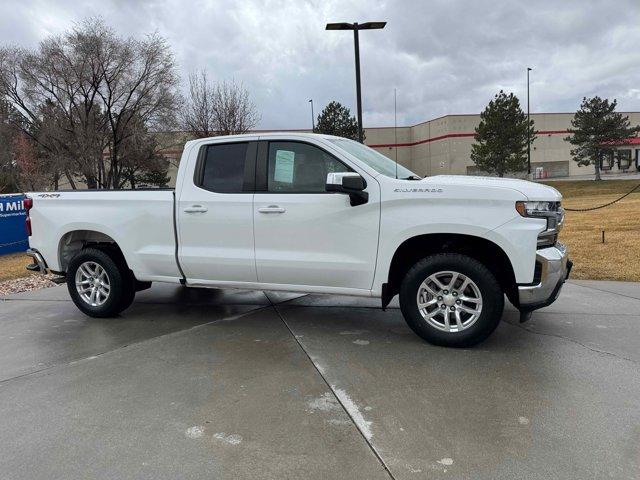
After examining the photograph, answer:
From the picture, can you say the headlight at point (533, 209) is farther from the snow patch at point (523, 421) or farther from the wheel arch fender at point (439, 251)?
the snow patch at point (523, 421)

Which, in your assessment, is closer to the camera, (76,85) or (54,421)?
(54,421)

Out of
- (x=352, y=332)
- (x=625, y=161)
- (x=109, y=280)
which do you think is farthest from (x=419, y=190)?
(x=625, y=161)

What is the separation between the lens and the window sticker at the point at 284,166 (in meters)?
4.91

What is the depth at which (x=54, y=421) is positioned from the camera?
11.2 feet

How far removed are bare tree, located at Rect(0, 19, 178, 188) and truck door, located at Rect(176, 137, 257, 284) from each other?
29.0 meters

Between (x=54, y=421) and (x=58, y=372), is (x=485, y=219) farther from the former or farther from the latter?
(x=58, y=372)

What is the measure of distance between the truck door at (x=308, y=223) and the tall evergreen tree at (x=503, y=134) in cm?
4060

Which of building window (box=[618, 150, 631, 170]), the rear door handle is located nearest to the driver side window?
the rear door handle

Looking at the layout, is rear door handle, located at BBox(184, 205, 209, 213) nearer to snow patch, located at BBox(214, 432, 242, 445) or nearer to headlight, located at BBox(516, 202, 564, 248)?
snow patch, located at BBox(214, 432, 242, 445)

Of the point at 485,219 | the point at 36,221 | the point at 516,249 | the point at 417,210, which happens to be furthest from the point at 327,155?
the point at 36,221

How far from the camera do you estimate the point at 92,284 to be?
5.88 meters

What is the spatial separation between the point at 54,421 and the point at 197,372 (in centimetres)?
109

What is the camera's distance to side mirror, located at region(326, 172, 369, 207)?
4.27 metres

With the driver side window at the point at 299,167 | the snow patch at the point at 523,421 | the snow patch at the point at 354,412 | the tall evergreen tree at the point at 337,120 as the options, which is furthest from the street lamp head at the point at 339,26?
the tall evergreen tree at the point at 337,120
